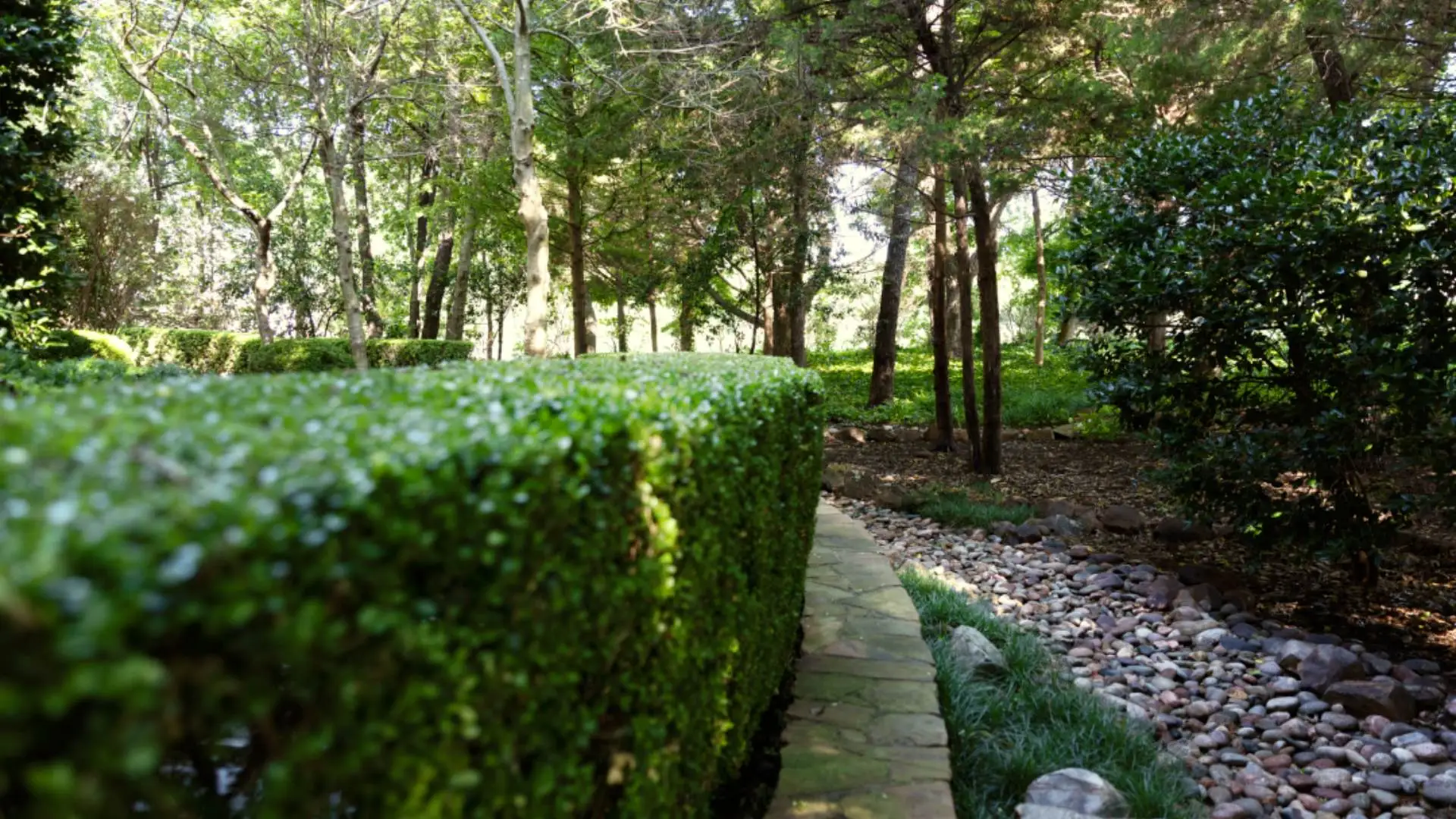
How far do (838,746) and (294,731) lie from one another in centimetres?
237

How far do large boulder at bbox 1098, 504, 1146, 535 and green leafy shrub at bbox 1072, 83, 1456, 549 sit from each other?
143cm

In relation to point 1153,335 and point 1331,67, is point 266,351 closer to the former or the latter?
point 1153,335

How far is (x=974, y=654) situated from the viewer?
408 centimetres

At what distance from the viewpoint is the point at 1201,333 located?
559cm

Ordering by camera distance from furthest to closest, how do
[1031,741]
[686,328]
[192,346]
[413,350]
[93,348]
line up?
1. [686,328]
2. [192,346]
3. [413,350]
4. [93,348]
5. [1031,741]

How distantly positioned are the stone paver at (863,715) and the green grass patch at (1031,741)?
0.20 m

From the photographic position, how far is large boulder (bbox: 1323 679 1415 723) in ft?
13.6

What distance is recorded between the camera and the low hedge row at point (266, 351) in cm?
1546

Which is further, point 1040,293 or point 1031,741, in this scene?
point 1040,293

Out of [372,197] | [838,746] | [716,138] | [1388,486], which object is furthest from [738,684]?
[372,197]

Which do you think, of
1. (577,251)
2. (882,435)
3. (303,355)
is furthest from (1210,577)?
(303,355)

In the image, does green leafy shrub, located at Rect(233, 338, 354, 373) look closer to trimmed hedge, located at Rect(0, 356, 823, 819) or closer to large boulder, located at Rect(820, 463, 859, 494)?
large boulder, located at Rect(820, 463, 859, 494)

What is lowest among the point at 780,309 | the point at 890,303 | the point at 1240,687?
Answer: the point at 1240,687

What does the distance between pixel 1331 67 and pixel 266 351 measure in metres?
16.0
